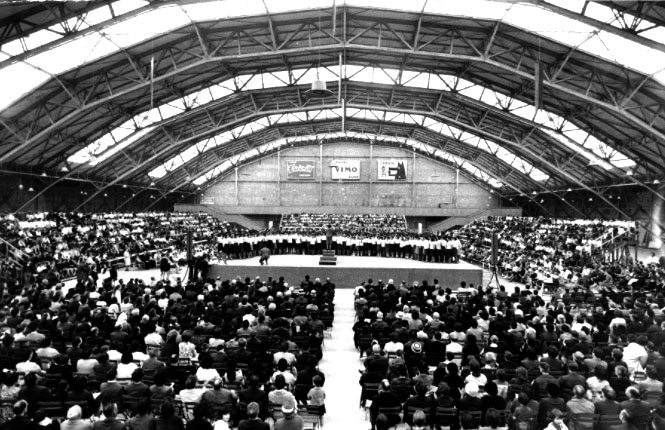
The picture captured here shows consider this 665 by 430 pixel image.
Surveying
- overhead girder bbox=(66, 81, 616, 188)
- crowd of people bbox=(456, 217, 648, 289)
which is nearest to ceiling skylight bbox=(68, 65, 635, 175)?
overhead girder bbox=(66, 81, 616, 188)

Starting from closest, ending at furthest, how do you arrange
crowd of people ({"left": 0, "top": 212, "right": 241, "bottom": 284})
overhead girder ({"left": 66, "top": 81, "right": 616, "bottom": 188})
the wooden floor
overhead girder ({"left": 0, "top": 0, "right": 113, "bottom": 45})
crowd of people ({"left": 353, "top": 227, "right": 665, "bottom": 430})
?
crowd of people ({"left": 353, "top": 227, "right": 665, "bottom": 430}) < overhead girder ({"left": 0, "top": 0, "right": 113, "bottom": 45}) < crowd of people ({"left": 0, "top": 212, "right": 241, "bottom": 284}) < the wooden floor < overhead girder ({"left": 66, "top": 81, "right": 616, "bottom": 188})

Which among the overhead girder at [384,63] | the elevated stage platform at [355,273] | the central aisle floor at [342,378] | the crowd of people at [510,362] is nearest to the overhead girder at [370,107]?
the overhead girder at [384,63]

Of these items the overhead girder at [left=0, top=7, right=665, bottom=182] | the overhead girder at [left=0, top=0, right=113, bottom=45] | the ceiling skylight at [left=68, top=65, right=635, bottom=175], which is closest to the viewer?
the overhead girder at [left=0, top=0, right=113, bottom=45]

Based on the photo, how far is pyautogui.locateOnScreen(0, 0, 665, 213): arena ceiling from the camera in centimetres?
1709

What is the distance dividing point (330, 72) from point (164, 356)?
22612mm

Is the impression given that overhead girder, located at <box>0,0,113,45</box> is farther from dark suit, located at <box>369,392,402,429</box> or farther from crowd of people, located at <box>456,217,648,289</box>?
crowd of people, located at <box>456,217,648,289</box>

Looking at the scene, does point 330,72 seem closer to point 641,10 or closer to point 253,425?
point 641,10

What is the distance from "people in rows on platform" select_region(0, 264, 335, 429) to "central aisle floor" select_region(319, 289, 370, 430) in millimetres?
761

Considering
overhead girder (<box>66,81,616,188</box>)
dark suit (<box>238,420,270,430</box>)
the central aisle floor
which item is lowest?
the central aisle floor

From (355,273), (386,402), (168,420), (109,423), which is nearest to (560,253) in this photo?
(355,273)

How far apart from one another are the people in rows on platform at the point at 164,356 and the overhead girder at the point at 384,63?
1108cm

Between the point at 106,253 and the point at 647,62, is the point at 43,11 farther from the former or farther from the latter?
the point at 647,62

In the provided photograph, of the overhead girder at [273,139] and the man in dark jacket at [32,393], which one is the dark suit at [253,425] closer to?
the man in dark jacket at [32,393]

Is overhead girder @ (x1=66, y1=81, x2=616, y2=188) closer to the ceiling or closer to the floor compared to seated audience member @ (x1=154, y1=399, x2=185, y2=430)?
closer to the ceiling
